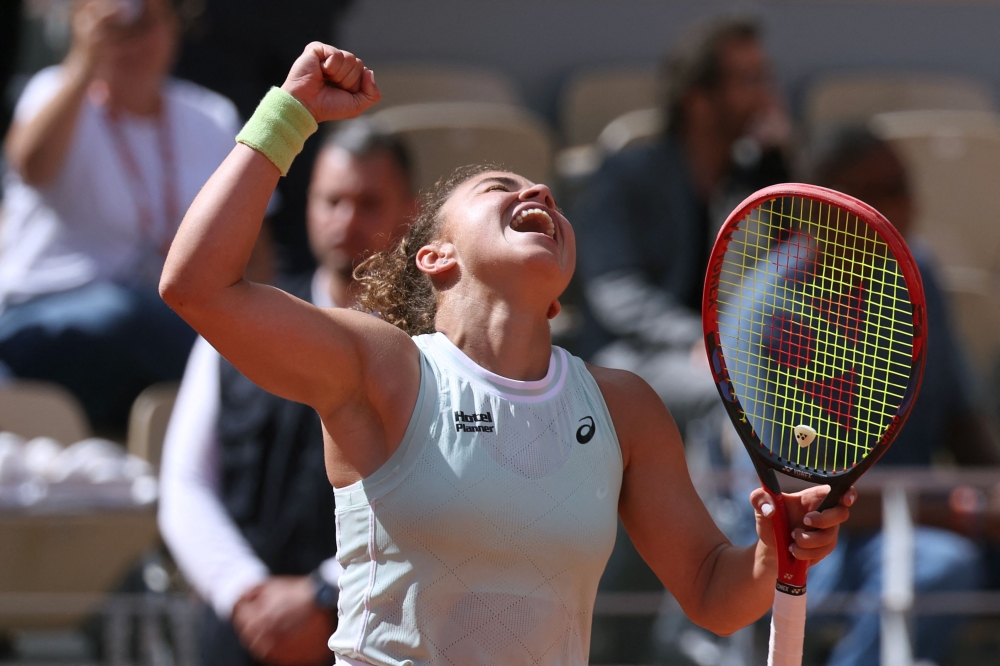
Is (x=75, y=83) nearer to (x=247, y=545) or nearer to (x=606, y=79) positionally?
(x=247, y=545)

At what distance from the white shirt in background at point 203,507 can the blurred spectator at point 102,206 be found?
90cm

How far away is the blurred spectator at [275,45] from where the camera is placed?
15.0 feet

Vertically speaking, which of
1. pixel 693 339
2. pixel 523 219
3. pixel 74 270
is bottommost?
pixel 693 339

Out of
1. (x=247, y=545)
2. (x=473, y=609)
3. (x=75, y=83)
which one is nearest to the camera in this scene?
(x=473, y=609)

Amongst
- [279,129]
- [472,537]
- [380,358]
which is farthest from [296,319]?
[472,537]

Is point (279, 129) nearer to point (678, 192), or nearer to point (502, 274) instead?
point (502, 274)

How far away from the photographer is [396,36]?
5824 millimetres

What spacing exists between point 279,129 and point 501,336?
16.7 inches

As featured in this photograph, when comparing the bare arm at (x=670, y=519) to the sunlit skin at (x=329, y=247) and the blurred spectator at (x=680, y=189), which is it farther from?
the blurred spectator at (x=680, y=189)

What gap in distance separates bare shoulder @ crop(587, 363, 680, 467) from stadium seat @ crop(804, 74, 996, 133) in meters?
3.97

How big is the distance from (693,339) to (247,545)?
1.62m

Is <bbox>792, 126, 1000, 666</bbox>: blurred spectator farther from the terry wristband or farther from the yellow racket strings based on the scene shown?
the terry wristband

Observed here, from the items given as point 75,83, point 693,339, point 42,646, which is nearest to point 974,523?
point 693,339

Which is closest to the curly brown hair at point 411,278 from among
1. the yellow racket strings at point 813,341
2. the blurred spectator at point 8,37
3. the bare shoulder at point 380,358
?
the bare shoulder at point 380,358
